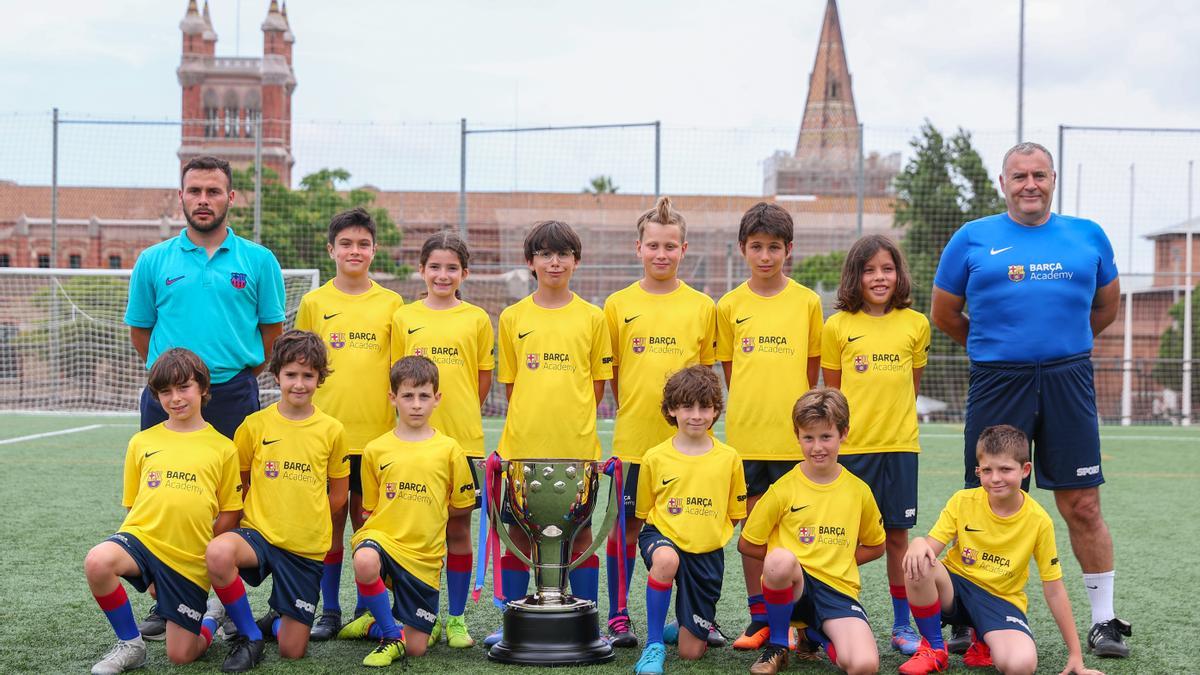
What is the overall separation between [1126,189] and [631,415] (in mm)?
10833

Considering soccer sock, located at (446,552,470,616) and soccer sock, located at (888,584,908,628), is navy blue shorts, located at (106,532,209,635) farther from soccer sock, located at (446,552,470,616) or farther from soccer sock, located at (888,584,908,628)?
soccer sock, located at (888,584,908,628)

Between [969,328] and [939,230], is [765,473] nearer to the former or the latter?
[969,328]

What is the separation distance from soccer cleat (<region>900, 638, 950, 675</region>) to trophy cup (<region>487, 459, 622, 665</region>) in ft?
3.14

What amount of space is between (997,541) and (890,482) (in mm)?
419

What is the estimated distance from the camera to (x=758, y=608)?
3.98 meters

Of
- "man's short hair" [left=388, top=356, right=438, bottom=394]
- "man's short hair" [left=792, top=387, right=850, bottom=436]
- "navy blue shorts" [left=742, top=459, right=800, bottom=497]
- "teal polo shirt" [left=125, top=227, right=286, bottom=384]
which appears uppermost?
"teal polo shirt" [left=125, top=227, right=286, bottom=384]

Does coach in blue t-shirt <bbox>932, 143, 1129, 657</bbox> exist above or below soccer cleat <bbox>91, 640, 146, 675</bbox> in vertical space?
above

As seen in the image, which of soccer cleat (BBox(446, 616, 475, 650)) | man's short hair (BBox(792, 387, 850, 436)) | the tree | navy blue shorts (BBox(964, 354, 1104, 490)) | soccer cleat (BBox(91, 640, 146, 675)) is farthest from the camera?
the tree

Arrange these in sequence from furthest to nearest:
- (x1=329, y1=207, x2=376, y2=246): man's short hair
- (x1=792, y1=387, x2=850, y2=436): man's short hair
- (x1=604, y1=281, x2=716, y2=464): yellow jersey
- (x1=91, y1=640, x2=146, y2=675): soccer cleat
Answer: (x1=329, y1=207, x2=376, y2=246): man's short hair, (x1=604, y1=281, x2=716, y2=464): yellow jersey, (x1=792, y1=387, x2=850, y2=436): man's short hair, (x1=91, y1=640, x2=146, y2=675): soccer cleat

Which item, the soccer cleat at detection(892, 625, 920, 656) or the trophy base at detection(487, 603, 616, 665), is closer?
the trophy base at detection(487, 603, 616, 665)

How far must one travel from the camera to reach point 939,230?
1803 centimetres

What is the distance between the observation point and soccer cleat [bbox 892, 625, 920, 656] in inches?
151

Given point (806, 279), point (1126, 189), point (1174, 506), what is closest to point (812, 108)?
point (806, 279)

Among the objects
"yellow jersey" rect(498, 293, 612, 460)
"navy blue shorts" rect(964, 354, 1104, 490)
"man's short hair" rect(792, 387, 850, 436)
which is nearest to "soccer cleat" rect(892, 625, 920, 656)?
"navy blue shorts" rect(964, 354, 1104, 490)
